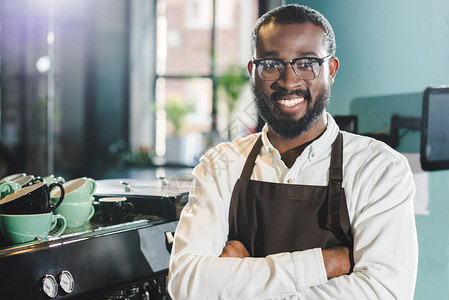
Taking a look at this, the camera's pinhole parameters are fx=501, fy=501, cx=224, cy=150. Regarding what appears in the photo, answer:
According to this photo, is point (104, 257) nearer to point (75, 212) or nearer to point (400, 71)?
point (75, 212)

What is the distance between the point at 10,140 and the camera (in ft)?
19.1

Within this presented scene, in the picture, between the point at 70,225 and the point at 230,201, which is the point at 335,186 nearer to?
the point at 230,201

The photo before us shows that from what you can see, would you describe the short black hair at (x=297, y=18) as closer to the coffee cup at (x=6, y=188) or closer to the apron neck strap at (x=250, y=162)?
the apron neck strap at (x=250, y=162)

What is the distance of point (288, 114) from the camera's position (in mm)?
1354

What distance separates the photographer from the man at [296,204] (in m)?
1.21

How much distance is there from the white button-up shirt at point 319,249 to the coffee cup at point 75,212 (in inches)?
14.3

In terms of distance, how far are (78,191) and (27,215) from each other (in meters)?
0.27

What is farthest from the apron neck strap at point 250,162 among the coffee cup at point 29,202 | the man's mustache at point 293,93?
the coffee cup at point 29,202

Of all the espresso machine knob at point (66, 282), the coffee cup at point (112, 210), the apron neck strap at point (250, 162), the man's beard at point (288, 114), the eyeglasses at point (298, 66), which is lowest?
the espresso machine knob at point (66, 282)

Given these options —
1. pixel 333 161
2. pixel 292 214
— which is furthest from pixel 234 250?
pixel 333 161

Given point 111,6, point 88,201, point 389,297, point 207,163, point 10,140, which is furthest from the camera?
point 111,6

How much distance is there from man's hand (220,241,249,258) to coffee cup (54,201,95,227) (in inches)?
19.0

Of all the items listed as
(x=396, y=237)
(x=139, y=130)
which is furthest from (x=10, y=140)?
(x=396, y=237)

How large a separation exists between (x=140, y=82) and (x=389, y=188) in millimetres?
5411
